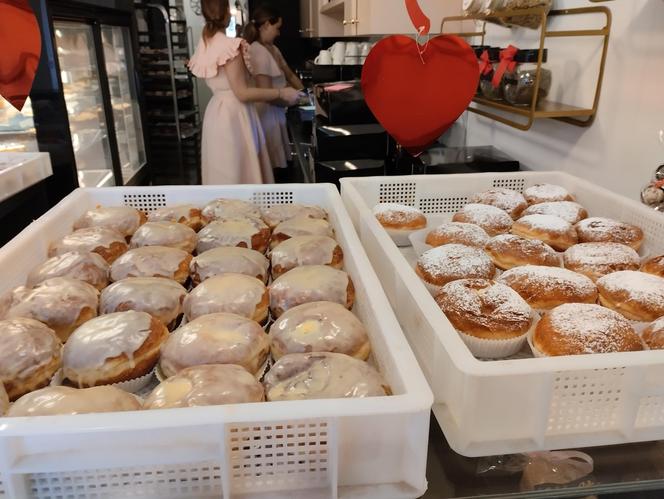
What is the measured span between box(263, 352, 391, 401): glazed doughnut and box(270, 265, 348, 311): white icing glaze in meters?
0.22

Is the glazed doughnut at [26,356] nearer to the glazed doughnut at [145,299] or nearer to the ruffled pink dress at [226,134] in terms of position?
the glazed doughnut at [145,299]

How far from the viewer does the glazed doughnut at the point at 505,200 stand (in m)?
1.68

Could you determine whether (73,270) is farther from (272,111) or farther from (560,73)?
(272,111)

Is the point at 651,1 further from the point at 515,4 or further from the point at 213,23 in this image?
the point at 213,23

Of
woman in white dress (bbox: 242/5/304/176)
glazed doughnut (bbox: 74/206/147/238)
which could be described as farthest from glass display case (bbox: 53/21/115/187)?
glazed doughnut (bbox: 74/206/147/238)

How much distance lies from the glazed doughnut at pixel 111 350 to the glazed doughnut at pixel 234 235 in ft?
1.34

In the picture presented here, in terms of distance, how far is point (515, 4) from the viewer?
1980mm

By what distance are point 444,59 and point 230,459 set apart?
1111mm

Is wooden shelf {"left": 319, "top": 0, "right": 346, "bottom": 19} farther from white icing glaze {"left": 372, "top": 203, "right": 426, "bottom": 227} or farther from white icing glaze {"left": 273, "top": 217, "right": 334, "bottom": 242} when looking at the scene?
white icing glaze {"left": 273, "top": 217, "right": 334, "bottom": 242}

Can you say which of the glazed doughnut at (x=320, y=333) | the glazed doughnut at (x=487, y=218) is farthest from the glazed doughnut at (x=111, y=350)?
the glazed doughnut at (x=487, y=218)

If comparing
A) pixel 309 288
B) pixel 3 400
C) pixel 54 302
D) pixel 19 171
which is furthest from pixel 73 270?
pixel 19 171

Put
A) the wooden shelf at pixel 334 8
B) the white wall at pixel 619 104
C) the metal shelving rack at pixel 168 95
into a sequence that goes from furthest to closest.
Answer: the metal shelving rack at pixel 168 95
the wooden shelf at pixel 334 8
the white wall at pixel 619 104

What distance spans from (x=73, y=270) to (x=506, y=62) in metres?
1.64

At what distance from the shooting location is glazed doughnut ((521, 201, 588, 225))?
1.58m
